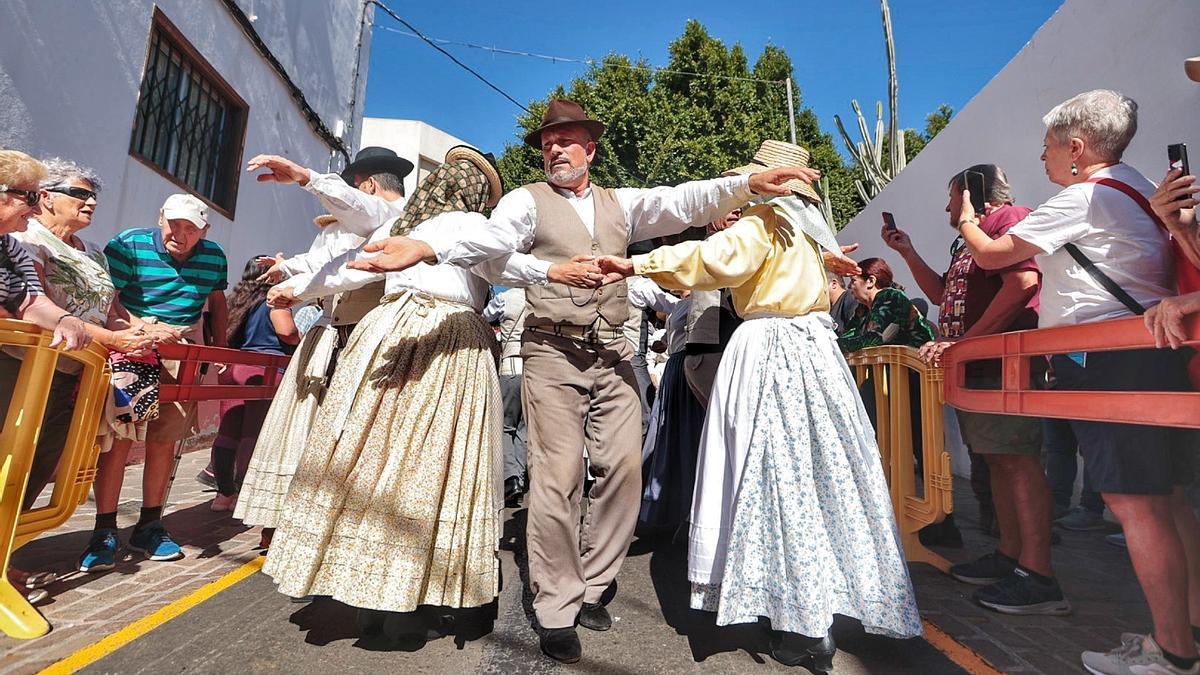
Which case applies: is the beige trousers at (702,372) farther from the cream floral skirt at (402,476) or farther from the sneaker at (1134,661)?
the sneaker at (1134,661)

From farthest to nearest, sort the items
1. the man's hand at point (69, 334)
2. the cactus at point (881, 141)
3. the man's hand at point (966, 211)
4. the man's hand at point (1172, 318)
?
1. the cactus at point (881, 141)
2. the man's hand at point (966, 211)
3. the man's hand at point (69, 334)
4. the man's hand at point (1172, 318)

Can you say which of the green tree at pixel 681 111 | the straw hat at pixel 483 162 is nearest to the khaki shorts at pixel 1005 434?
the straw hat at pixel 483 162

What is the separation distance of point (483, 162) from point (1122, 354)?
2.55m

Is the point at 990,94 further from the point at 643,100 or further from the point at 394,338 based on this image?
the point at 643,100

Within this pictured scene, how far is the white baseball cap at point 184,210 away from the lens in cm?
336

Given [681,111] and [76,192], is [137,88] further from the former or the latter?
[681,111]

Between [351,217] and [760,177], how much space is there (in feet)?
6.15

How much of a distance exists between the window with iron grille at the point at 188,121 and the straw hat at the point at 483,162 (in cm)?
437

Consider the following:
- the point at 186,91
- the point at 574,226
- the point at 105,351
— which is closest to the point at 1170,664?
the point at 574,226

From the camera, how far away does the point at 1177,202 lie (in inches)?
73.0

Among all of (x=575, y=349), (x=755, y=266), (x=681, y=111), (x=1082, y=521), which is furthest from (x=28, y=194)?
(x=681, y=111)

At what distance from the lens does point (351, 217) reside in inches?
120

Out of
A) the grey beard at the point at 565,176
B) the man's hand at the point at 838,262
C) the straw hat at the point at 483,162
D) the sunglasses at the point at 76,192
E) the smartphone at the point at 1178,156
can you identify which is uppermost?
the straw hat at the point at 483,162

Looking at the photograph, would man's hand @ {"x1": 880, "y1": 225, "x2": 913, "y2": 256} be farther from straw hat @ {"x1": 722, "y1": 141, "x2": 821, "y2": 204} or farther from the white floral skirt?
the white floral skirt
